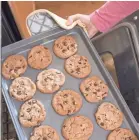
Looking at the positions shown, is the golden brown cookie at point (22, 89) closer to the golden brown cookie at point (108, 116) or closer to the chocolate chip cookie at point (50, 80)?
the chocolate chip cookie at point (50, 80)

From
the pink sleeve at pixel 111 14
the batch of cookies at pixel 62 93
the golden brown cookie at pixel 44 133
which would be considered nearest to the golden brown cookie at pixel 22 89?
the batch of cookies at pixel 62 93

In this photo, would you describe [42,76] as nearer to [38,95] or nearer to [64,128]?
[38,95]

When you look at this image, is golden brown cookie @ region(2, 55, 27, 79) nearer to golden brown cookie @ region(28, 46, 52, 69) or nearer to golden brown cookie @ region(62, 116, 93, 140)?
golden brown cookie @ region(28, 46, 52, 69)

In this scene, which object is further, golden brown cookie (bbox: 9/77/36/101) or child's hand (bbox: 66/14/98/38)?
child's hand (bbox: 66/14/98/38)

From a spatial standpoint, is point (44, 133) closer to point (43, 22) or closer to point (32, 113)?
point (32, 113)

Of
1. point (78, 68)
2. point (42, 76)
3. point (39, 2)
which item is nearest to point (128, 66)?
point (78, 68)

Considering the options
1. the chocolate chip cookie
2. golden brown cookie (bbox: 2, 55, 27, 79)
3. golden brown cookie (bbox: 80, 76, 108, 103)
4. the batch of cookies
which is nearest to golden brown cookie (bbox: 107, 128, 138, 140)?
the batch of cookies

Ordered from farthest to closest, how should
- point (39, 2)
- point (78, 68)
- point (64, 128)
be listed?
1. point (39, 2)
2. point (78, 68)
3. point (64, 128)

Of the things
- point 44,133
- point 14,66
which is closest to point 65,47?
point 14,66
